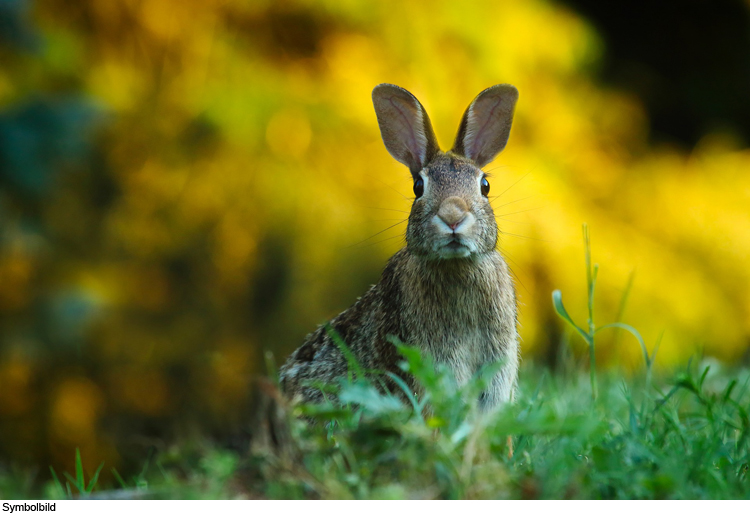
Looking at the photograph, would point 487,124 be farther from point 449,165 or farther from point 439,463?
point 439,463

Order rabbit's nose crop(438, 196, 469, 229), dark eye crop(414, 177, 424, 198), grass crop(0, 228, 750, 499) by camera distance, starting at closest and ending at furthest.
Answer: grass crop(0, 228, 750, 499), rabbit's nose crop(438, 196, 469, 229), dark eye crop(414, 177, 424, 198)

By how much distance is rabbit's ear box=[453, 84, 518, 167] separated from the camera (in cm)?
277

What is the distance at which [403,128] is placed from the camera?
112 inches

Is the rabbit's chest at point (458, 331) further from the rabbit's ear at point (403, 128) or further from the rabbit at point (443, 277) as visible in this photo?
the rabbit's ear at point (403, 128)

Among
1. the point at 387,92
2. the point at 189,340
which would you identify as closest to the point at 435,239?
the point at 387,92

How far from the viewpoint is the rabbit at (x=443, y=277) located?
249cm

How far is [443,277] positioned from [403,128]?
0.66m

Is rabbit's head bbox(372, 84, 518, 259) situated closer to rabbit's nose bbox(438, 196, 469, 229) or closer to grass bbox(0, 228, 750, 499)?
rabbit's nose bbox(438, 196, 469, 229)

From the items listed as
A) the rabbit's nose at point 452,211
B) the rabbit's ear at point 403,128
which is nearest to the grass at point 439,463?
the rabbit's nose at point 452,211

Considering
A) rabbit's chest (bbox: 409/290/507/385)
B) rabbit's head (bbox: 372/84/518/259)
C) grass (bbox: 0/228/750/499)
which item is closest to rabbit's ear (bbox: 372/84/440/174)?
rabbit's head (bbox: 372/84/518/259)

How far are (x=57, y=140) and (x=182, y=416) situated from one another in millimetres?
2194

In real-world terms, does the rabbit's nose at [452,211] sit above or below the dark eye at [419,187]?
below

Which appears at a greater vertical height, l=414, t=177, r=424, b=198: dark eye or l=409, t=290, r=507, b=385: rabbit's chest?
l=414, t=177, r=424, b=198: dark eye

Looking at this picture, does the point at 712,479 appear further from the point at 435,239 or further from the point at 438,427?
the point at 435,239
